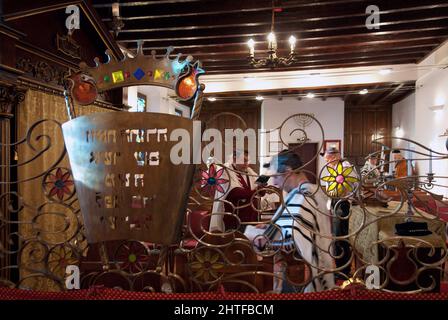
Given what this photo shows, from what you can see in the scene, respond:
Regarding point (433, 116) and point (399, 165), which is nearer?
point (399, 165)

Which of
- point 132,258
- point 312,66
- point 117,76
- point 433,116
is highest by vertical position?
point 312,66

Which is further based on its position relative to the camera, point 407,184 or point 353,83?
point 353,83

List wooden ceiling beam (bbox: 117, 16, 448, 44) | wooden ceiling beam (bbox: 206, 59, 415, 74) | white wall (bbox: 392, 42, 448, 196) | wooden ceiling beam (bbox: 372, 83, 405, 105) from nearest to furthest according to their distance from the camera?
wooden ceiling beam (bbox: 117, 16, 448, 44) < white wall (bbox: 392, 42, 448, 196) < wooden ceiling beam (bbox: 206, 59, 415, 74) < wooden ceiling beam (bbox: 372, 83, 405, 105)

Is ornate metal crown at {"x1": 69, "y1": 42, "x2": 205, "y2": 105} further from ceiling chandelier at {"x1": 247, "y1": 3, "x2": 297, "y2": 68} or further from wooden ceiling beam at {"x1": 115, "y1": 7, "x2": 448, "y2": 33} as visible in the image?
wooden ceiling beam at {"x1": 115, "y1": 7, "x2": 448, "y2": 33}

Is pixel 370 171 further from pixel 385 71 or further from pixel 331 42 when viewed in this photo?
pixel 385 71

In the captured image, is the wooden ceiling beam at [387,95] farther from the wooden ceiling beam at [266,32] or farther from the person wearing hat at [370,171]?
the person wearing hat at [370,171]

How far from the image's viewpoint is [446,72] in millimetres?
5320

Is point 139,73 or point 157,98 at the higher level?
point 157,98

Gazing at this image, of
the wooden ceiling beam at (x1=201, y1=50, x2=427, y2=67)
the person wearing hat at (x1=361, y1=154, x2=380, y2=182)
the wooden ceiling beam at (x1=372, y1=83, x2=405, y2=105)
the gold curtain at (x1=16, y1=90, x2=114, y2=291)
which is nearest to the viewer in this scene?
the person wearing hat at (x1=361, y1=154, x2=380, y2=182)

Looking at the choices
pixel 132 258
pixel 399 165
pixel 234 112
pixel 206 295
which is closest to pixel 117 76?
pixel 132 258

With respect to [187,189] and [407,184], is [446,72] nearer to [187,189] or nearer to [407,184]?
[407,184]

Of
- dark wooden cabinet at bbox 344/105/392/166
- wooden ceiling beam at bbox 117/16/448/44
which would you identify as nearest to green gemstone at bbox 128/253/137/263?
wooden ceiling beam at bbox 117/16/448/44
